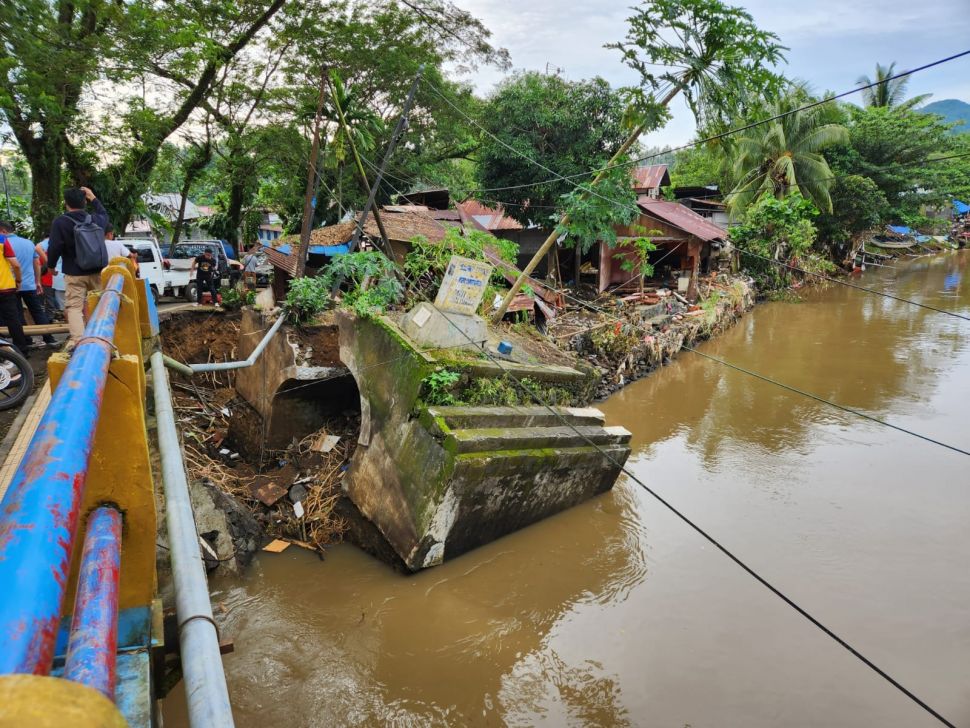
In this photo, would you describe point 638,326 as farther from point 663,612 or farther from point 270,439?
point 270,439

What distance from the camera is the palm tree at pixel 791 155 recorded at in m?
25.5

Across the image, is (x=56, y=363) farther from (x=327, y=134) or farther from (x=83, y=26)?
(x=327, y=134)

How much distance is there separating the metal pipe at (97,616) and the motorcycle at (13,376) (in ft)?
19.2

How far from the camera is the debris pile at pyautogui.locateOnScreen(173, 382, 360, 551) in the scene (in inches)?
279

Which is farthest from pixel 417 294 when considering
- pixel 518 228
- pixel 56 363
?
pixel 518 228

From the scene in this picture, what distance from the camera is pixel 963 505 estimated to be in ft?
27.1

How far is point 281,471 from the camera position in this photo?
782 centimetres

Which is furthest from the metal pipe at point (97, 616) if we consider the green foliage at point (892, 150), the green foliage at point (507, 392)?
the green foliage at point (892, 150)

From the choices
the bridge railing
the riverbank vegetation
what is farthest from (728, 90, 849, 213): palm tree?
the bridge railing

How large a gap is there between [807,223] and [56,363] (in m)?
28.6

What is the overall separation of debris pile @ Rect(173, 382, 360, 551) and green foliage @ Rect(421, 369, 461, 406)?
1956 millimetres

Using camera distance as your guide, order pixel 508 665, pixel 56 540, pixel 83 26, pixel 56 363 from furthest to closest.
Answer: pixel 83 26 → pixel 508 665 → pixel 56 363 → pixel 56 540

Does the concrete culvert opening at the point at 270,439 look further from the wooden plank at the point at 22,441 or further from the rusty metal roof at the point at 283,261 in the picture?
the rusty metal roof at the point at 283,261

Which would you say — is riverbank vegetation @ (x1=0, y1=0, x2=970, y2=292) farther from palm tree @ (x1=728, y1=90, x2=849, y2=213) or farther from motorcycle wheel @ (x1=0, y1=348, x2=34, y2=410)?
motorcycle wheel @ (x1=0, y1=348, x2=34, y2=410)
